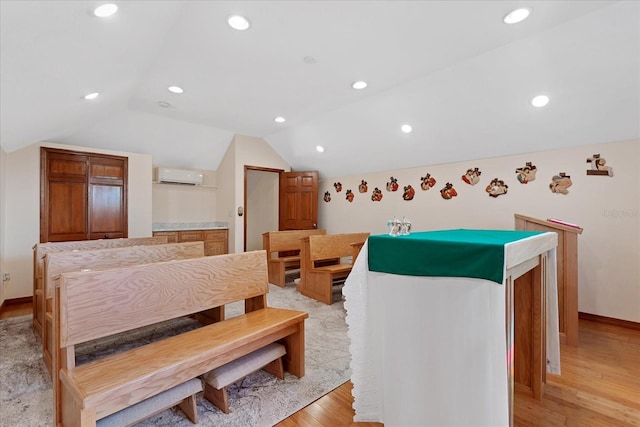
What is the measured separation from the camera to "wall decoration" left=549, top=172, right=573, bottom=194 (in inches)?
131

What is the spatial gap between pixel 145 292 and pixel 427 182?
4.08 metres

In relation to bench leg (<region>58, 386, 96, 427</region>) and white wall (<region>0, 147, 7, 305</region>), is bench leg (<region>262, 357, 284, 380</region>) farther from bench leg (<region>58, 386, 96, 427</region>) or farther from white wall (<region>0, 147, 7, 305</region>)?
white wall (<region>0, 147, 7, 305</region>)

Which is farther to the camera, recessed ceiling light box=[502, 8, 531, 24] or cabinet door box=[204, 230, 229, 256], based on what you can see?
cabinet door box=[204, 230, 229, 256]

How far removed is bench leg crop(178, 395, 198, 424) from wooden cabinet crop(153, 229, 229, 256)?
12.7ft

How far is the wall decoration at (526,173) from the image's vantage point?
3564 mm

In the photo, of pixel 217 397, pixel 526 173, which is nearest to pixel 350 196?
pixel 526 173

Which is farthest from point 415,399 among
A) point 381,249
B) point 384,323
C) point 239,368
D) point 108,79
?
point 108,79

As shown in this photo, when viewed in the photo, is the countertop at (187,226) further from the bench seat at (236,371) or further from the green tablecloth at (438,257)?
the green tablecloth at (438,257)

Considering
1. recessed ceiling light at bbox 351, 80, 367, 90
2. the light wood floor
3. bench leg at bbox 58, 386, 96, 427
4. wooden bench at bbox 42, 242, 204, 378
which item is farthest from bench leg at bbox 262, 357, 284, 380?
recessed ceiling light at bbox 351, 80, 367, 90

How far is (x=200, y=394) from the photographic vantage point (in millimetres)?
1919

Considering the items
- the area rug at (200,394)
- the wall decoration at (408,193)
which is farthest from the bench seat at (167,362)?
the wall decoration at (408,193)

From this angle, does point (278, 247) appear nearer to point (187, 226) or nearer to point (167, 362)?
point (187, 226)

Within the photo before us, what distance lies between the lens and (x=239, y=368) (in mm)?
1813

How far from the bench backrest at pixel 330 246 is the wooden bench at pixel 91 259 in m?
1.51
